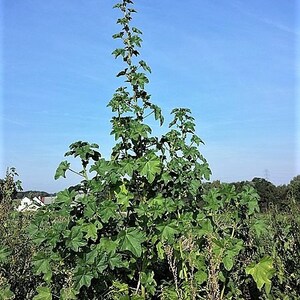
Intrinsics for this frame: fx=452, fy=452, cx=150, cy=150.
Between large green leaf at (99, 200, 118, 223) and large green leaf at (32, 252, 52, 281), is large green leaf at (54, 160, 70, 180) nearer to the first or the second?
large green leaf at (99, 200, 118, 223)

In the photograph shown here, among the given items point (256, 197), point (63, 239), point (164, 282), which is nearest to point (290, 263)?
point (256, 197)

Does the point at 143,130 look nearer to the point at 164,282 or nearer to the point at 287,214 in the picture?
the point at 164,282

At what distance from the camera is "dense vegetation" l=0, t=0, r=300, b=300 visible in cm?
332

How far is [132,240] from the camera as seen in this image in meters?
3.26

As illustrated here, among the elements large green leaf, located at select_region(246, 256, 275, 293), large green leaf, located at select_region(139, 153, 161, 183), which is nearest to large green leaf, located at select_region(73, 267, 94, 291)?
large green leaf, located at select_region(139, 153, 161, 183)

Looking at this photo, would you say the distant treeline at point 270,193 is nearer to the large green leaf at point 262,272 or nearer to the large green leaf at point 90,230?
the large green leaf at point 262,272

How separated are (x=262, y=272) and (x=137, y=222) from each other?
1.06 meters

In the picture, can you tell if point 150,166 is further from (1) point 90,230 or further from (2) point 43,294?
(2) point 43,294

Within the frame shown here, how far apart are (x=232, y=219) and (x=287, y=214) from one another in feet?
2.55

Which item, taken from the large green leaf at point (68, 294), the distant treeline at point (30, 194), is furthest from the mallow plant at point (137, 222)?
the distant treeline at point (30, 194)

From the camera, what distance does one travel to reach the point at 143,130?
11.9 ft

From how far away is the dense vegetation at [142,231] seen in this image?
10.9ft

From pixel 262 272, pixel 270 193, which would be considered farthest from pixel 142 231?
pixel 270 193

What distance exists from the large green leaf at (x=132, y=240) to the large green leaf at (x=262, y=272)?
3.15 feet
